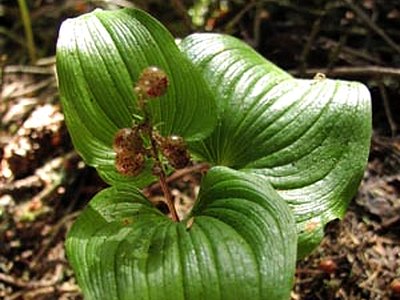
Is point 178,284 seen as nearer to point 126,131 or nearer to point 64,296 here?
point 126,131

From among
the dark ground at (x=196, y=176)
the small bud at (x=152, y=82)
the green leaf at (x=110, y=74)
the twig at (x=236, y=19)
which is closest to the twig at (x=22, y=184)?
the dark ground at (x=196, y=176)

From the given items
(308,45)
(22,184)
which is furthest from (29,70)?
(308,45)

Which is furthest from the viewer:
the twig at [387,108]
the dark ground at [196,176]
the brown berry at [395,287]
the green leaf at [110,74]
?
the twig at [387,108]

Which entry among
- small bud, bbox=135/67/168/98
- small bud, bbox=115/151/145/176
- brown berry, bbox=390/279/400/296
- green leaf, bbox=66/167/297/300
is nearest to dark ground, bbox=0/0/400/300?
brown berry, bbox=390/279/400/296

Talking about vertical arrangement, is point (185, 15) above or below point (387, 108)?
above

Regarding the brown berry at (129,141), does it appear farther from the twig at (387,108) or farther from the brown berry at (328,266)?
the twig at (387,108)

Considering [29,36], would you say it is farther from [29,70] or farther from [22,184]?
[22,184]

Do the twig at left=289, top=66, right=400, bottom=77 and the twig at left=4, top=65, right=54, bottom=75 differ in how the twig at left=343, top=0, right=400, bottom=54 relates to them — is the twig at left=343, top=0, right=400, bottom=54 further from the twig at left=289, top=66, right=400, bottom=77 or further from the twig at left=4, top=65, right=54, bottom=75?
the twig at left=4, top=65, right=54, bottom=75
